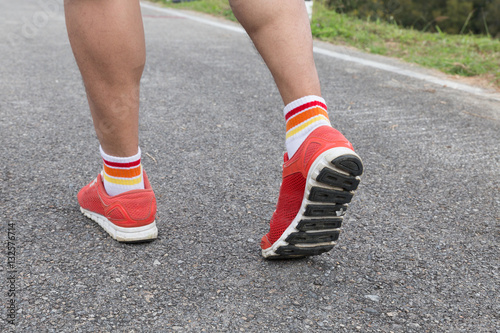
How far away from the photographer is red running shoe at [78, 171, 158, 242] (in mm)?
1466

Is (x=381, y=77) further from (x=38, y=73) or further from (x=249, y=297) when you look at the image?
(x=249, y=297)

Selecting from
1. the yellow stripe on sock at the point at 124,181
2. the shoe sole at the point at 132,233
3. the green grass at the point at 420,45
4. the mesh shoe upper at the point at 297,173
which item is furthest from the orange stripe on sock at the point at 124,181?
the green grass at the point at 420,45

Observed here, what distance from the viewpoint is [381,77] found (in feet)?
11.9

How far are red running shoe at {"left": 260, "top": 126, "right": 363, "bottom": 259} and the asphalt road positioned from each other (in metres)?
0.10

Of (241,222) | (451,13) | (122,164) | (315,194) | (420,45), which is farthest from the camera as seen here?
(451,13)

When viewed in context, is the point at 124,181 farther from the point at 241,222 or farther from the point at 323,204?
the point at 323,204

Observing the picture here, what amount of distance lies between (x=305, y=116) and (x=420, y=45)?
3.78 m

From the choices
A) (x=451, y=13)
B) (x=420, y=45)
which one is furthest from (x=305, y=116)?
(x=451, y=13)

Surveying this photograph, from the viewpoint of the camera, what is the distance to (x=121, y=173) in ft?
4.86

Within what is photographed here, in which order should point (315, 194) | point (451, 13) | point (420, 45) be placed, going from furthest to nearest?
point (451, 13) → point (420, 45) → point (315, 194)

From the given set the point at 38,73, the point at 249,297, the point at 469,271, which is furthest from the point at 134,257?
the point at 38,73

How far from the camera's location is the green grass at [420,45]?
3.77m

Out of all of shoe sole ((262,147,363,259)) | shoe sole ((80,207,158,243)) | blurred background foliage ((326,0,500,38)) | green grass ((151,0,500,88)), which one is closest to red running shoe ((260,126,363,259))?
shoe sole ((262,147,363,259))

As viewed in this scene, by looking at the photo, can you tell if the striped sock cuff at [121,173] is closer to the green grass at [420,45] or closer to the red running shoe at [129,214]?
the red running shoe at [129,214]
